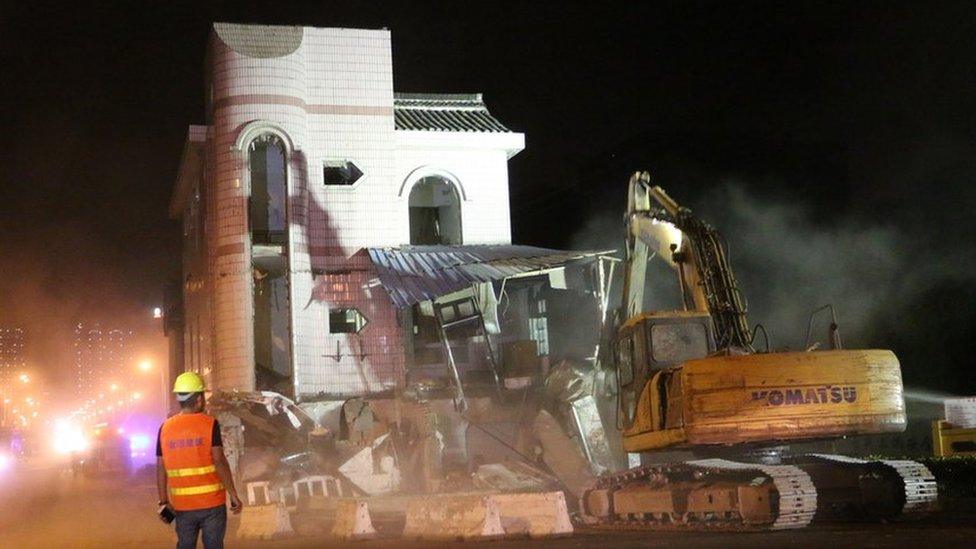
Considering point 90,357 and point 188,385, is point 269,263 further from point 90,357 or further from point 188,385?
point 90,357

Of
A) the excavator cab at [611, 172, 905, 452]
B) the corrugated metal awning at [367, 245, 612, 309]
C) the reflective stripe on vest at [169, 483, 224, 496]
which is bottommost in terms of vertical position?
the reflective stripe on vest at [169, 483, 224, 496]

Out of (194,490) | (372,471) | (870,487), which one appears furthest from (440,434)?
(194,490)

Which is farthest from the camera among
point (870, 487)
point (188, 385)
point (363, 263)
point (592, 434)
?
point (363, 263)

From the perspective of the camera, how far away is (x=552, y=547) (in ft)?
44.3

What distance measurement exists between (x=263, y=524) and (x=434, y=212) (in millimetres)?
15991

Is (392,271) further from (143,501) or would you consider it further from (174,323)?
(174,323)

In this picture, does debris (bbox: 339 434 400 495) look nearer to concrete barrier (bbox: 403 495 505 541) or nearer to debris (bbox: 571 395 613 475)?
debris (bbox: 571 395 613 475)

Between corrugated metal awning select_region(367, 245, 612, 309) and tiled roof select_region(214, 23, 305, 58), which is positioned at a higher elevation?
tiled roof select_region(214, 23, 305, 58)

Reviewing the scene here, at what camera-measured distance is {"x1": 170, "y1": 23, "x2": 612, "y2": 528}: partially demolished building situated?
25.2 metres

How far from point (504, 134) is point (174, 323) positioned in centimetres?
1681

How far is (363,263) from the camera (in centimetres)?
2783

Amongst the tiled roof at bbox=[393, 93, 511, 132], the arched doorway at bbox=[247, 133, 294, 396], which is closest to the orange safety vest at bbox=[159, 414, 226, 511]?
the arched doorway at bbox=[247, 133, 294, 396]

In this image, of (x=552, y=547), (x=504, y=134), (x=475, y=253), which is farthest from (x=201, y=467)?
(x=504, y=134)

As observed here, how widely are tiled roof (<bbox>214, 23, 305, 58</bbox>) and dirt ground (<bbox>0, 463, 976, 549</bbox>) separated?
11.4 meters
